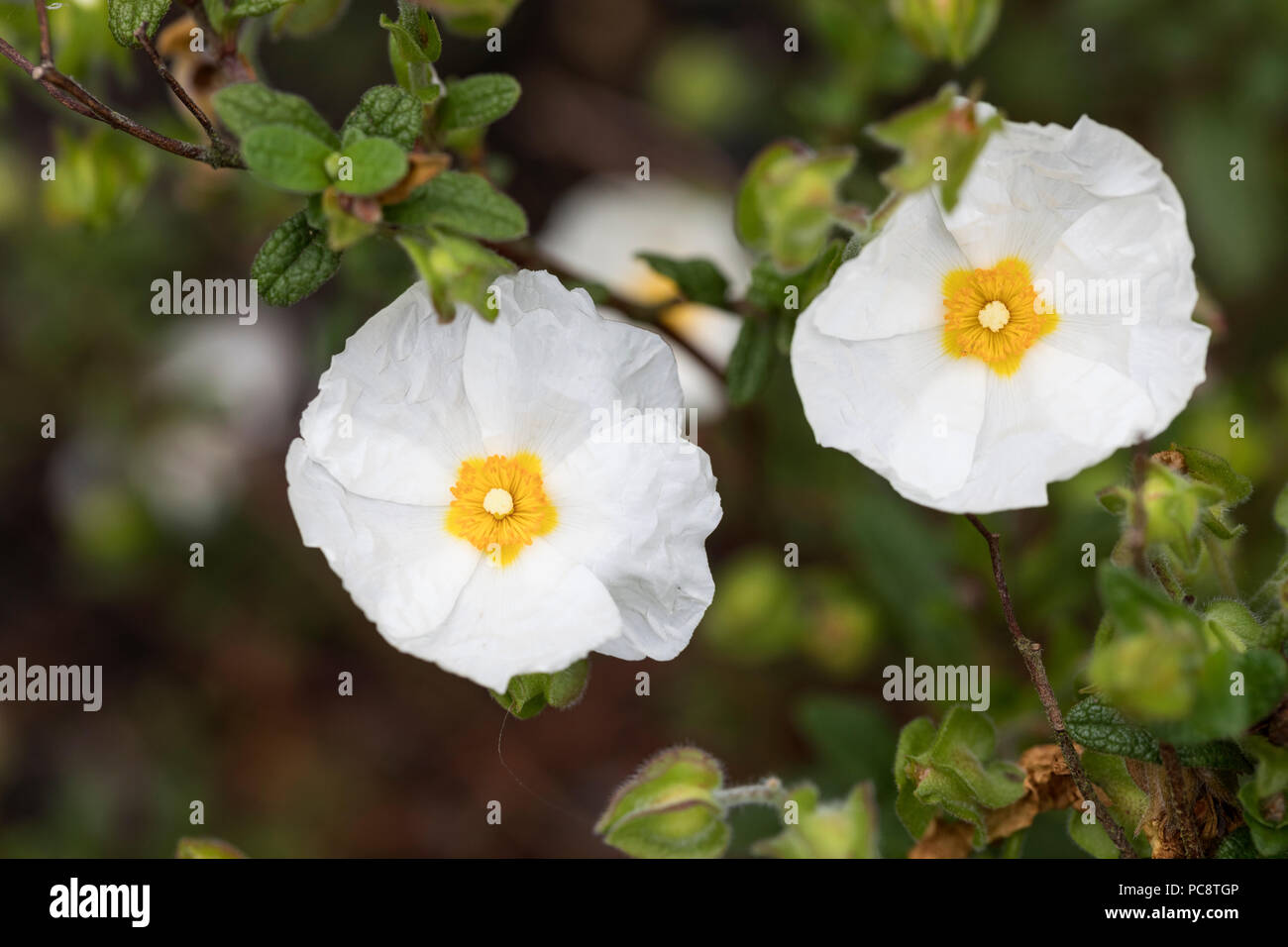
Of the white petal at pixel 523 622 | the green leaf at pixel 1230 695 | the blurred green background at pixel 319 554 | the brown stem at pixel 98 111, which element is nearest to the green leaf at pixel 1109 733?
the green leaf at pixel 1230 695

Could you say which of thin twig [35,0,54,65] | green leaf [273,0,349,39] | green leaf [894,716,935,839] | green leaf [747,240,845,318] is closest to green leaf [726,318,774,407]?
green leaf [747,240,845,318]

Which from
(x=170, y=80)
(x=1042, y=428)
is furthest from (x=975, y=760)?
(x=170, y=80)

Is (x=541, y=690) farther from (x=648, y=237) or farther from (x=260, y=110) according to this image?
(x=648, y=237)

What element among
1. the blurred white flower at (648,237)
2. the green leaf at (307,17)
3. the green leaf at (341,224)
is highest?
the blurred white flower at (648,237)

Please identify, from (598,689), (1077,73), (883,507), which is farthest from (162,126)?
(1077,73)

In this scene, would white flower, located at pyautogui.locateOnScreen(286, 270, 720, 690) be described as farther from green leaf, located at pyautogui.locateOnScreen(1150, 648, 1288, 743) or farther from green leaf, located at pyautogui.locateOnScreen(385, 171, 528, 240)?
green leaf, located at pyautogui.locateOnScreen(1150, 648, 1288, 743)

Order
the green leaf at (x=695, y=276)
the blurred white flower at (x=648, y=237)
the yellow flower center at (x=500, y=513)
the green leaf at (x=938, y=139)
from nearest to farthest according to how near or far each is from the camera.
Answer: the green leaf at (x=938, y=139) < the yellow flower center at (x=500, y=513) < the green leaf at (x=695, y=276) < the blurred white flower at (x=648, y=237)

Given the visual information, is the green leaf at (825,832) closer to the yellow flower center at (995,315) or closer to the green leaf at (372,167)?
the yellow flower center at (995,315)
